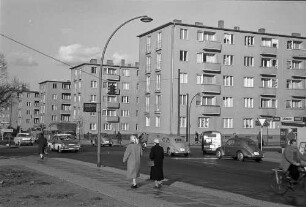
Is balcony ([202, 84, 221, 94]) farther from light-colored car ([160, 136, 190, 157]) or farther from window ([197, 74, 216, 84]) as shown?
light-colored car ([160, 136, 190, 157])

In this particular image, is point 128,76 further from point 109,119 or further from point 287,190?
point 287,190

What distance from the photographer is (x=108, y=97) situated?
9812 centimetres

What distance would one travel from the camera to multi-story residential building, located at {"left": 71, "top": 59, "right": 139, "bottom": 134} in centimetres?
9600

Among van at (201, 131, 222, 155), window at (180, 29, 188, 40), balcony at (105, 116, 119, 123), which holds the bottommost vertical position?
van at (201, 131, 222, 155)

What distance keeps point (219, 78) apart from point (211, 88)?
2.25 meters

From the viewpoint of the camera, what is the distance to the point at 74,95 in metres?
103

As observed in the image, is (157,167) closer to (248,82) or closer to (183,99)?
(183,99)

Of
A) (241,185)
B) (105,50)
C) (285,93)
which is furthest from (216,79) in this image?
(241,185)

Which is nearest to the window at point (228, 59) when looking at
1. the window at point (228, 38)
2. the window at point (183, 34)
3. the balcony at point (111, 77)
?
the window at point (228, 38)

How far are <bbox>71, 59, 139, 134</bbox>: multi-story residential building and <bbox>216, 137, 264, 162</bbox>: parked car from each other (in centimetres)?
6234

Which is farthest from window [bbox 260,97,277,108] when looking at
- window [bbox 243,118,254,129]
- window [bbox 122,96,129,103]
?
window [bbox 122,96,129,103]

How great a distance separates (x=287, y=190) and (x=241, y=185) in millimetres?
2520

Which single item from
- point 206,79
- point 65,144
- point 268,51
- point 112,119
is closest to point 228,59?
point 206,79

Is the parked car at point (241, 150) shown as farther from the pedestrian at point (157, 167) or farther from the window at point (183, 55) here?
the window at point (183, 55)
